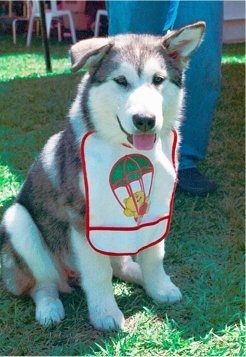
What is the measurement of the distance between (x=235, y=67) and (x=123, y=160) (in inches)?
215

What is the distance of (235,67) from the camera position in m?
7.30

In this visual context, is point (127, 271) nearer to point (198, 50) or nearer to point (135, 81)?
point (135, 81)

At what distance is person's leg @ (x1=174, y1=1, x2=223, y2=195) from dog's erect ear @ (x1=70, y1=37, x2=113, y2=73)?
4.37 feet

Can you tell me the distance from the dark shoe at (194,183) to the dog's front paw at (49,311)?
1.40 meters

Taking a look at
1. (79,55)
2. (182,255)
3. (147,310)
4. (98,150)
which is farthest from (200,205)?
(79,55)

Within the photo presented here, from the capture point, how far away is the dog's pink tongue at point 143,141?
2.05 m

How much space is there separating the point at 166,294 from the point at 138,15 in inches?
65.4

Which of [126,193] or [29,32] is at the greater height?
[126,193]

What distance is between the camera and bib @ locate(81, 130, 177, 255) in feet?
7.05

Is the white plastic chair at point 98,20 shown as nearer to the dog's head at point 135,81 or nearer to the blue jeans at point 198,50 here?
the blue jeans at point 198,50

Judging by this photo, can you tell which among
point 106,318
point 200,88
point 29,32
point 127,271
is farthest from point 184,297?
point 29,32

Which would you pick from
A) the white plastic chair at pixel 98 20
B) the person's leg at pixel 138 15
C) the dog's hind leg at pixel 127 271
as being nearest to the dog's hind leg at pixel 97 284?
the dog's hind leg at pixel 127 271

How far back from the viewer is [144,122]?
76.0 inches

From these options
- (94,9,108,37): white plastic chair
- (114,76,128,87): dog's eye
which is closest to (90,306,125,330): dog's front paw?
(114,76,128,87): dog's eye
